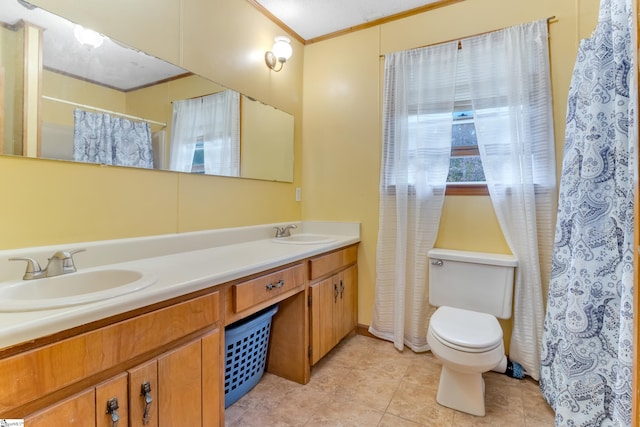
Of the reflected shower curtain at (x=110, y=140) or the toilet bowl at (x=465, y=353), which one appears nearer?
the reflected shower curtain at (x=110, y=140)

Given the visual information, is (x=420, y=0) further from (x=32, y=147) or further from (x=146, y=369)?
(x=146, y=369)

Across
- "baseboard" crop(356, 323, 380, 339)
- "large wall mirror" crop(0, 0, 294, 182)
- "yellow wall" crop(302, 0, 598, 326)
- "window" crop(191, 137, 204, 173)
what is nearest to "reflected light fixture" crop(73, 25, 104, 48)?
"large wall mirror" crop(0, 0, 294, 182)

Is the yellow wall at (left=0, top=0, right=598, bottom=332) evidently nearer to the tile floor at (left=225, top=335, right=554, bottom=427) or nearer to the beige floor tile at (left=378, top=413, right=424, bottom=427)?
the tile floor at (left=225, top=335, right=554, bottom=427)

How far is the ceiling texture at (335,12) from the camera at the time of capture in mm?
2092

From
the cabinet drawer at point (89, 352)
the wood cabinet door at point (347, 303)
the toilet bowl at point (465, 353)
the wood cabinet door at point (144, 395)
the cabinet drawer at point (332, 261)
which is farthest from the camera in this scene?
the wood cabinet door at point (347, 303)

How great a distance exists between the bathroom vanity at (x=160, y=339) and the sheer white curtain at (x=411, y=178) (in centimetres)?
65

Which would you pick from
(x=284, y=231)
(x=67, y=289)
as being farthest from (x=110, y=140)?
(x=284, y=231)

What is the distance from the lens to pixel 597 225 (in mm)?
1305

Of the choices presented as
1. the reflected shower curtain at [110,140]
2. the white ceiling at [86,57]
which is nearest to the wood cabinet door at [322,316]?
the reflected shower curtain at [110,140]

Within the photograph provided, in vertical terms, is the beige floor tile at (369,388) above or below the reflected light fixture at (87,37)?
below

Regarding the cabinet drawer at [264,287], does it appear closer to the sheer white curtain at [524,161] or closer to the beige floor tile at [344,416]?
the beige floor tile at [344,416]

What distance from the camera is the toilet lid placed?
1430mm

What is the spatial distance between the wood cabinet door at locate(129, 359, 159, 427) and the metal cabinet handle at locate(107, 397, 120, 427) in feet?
0.13

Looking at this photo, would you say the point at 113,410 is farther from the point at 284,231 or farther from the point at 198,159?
the point at 284,231
